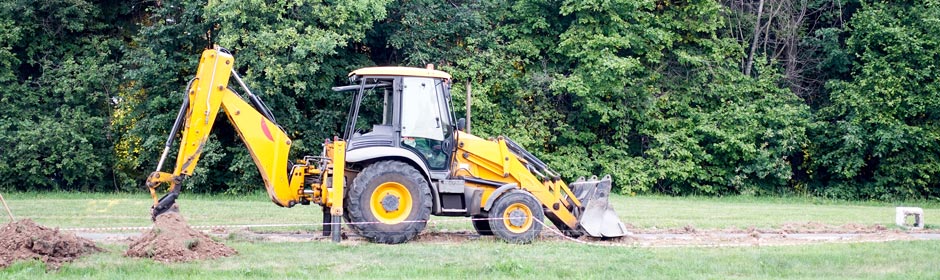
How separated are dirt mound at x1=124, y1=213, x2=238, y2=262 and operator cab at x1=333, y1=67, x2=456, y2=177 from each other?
268cm

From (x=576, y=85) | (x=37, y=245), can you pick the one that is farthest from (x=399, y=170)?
(x=576, y=85)

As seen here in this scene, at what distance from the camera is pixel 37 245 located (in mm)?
9914

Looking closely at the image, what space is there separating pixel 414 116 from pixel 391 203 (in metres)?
1.21

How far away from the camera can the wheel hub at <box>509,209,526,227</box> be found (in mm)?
12984

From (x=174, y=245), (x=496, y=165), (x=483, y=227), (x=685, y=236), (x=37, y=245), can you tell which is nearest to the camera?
(x=37, y=245)

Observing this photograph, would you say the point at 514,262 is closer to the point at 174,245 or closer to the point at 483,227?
the point at 174,245

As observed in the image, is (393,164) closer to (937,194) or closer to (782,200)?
(782,200)

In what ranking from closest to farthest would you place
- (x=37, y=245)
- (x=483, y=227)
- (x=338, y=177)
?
1. (x=37, y=245)
2. (x=338, y=177)
3. (x=483, y=227)

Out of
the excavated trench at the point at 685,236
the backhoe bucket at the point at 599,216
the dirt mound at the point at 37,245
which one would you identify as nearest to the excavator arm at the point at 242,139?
the excavated trench at the point at 685,236

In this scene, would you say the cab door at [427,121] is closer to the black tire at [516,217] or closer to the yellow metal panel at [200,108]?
the black tire at [516,217]

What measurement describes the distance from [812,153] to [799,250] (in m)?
17.3

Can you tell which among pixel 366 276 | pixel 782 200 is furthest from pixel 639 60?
pixel 366 276

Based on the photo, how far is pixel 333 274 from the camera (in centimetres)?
944

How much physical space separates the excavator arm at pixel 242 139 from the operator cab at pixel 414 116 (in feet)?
2.29
